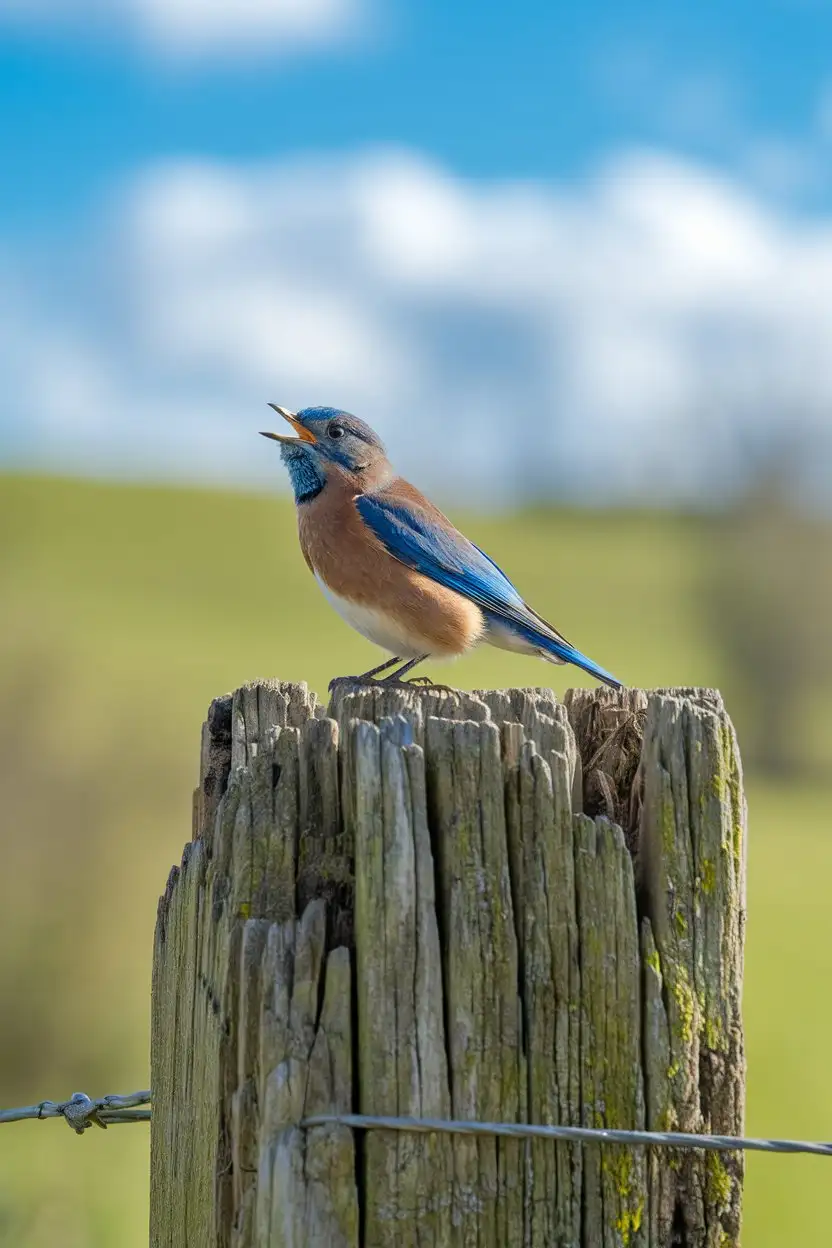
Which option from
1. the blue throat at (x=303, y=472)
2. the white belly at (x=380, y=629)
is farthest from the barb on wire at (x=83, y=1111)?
the blue throat at (x=303, y=472)

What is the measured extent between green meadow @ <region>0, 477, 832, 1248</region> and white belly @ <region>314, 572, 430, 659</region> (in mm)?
5108

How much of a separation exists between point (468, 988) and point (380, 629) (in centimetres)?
338

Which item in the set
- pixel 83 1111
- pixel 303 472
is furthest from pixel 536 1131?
pixel 303 472

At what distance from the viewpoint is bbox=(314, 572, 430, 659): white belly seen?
562 centimetres

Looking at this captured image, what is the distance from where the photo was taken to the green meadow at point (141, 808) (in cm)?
1390

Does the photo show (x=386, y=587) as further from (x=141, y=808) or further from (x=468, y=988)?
(x=141, y=808)

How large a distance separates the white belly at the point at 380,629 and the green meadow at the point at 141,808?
511 cm

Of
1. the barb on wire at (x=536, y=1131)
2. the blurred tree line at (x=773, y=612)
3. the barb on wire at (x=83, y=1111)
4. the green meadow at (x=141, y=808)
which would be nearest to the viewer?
the barb on wire at (x=536, y=1131)

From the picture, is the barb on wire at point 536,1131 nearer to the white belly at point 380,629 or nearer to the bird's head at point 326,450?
the white belly at point 380,629

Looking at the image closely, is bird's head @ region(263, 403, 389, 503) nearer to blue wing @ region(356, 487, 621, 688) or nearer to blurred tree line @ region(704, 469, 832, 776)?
blue wing @ region(356, 487, 621, 688)

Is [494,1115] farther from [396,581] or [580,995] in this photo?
[396,581]

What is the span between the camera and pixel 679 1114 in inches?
95.3

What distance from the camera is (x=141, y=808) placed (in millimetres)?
14188

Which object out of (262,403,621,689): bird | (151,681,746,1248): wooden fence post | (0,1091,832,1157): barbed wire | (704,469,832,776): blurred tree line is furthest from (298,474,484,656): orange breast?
(704,469,832,776): blurred tree line
